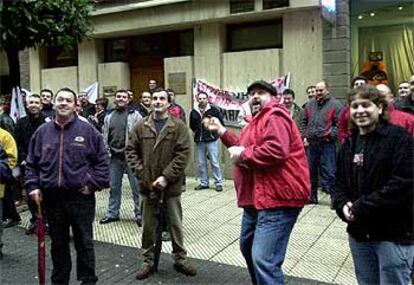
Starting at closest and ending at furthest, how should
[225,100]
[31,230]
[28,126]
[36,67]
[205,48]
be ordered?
1. [31,230]
2. [28,126]
3. [225,100]
4. [205,48]
5. [36,67]

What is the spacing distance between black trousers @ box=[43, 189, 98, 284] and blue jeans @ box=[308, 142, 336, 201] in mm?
4744

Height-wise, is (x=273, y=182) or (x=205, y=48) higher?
(x=205, y=48)

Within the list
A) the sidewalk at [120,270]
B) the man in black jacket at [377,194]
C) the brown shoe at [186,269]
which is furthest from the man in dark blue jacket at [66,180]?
the man in black jacket at [377,194]

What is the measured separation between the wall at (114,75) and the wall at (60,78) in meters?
0.82

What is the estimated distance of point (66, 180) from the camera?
437cm

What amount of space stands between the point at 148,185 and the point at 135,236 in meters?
1.64

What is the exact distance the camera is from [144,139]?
530cm

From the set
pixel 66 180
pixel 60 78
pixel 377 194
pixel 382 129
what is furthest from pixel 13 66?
pixel 377 194

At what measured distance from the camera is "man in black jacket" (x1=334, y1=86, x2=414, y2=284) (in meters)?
3.12

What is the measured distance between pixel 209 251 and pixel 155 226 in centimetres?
100

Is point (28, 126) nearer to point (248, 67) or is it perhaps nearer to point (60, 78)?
point (248, 67)

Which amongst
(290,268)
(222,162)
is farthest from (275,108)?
(222,162)

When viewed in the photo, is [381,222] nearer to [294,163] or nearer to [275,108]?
[294,163]

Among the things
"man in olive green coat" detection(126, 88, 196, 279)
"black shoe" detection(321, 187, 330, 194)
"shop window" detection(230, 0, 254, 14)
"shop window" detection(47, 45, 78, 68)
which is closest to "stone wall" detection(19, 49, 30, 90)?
"shop window" detection(47, 45, 78, 68)
